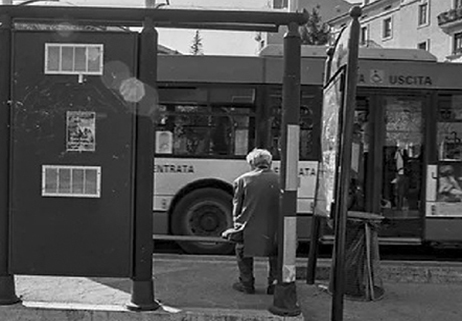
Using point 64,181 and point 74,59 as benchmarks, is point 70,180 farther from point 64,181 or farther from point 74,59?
point 74,59

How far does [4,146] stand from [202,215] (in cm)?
399

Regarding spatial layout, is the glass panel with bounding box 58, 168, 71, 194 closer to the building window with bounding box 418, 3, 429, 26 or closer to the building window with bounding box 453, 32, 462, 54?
the building window with bounding box 453, 32, 462, 54

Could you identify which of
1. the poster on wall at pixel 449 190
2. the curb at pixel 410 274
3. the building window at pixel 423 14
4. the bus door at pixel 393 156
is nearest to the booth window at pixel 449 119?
the bus door at pixel 393 156

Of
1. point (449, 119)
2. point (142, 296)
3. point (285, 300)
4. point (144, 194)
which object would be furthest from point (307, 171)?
point (142, 296)

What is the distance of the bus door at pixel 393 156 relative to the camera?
847 centimetres

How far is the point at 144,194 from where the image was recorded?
4.91 m

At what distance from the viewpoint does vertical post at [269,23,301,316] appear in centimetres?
493

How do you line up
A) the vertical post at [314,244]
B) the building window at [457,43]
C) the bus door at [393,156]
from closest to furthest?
the vertical post at [314,244] < the bus door at [393,156] < the building window at [457,43]

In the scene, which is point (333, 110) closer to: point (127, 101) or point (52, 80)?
point (127, 101)

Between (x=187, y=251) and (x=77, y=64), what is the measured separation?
4.27 meters

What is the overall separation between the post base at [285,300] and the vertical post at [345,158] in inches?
13.9

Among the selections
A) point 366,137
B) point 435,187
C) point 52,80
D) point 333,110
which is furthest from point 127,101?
point 435,187

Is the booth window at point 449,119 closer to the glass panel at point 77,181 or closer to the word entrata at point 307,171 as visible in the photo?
the word entrata at point 307,171

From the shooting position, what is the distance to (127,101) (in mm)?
4918
